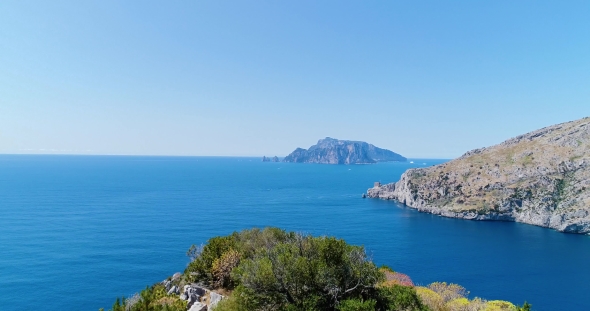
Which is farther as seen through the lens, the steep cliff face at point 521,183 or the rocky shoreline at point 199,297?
the steep cliff face at point 521,183

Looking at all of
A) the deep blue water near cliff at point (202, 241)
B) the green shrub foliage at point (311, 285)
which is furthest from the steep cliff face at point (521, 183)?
the green shrub foliage at point (311, 285)

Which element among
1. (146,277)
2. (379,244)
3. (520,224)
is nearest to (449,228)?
(520,224)

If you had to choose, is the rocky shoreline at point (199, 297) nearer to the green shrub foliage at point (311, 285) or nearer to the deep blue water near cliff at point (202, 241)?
the green shrub foliage at point (311, 285)

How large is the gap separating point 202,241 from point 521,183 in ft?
423

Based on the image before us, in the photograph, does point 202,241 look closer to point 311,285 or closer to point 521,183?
→ point 311,285

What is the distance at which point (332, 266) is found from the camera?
84.4 feet

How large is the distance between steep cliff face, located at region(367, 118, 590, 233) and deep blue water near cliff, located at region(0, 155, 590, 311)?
7020mm

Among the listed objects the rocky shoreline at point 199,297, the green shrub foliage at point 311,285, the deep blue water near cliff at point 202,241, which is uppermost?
the green shrub foliage at point 311,285

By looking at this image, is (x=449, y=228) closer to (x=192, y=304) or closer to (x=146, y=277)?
(x=146, y=277)

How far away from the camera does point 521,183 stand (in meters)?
133

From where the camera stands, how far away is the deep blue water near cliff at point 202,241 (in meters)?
61.8

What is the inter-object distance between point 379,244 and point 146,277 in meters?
62.7

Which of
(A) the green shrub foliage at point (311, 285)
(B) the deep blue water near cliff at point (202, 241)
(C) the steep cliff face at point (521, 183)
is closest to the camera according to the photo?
(A) the green shrub foliage at point (311, 285)

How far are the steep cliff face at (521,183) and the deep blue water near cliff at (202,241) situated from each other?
23.0 ft
